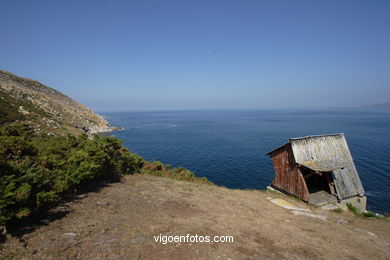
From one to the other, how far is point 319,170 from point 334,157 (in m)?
4.60

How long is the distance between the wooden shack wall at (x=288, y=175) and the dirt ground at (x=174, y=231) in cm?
499

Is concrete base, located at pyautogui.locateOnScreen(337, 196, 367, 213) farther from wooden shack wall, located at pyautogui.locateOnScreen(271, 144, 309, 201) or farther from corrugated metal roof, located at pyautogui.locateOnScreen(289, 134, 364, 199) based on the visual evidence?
wooden shack wall, located at pyautogui.locateOnScreen(271, 144, 309, 201)

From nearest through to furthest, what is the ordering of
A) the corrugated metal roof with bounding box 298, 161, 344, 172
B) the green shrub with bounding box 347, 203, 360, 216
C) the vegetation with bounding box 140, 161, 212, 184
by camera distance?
the green shrub with bounding box 347, 203, 360, 216 < the corrugated metal roof with bounding box 298, 161, 344, 172 < the vegetation with bounding box 140, 161, 212, 184

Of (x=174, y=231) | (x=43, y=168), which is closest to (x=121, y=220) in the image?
(x=174, y=231)

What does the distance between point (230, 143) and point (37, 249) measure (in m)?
51.7

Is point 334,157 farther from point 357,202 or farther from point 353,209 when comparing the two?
point 353,209

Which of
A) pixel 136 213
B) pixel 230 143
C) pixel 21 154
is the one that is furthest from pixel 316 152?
pixel 230 143

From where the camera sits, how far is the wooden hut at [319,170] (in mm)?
17203

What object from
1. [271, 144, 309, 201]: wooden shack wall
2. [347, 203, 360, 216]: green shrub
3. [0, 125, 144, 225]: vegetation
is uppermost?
[0, 125, 144, 225]: vegetation

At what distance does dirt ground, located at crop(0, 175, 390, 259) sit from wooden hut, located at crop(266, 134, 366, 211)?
186 inches

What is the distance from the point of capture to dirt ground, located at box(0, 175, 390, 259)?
5355 millimetres

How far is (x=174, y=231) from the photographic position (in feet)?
23.1

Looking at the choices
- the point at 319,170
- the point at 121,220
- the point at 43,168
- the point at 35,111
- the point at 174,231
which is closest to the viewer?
the point at 174,231

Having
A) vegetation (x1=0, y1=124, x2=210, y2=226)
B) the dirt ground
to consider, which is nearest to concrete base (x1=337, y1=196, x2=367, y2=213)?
the dirt ground
